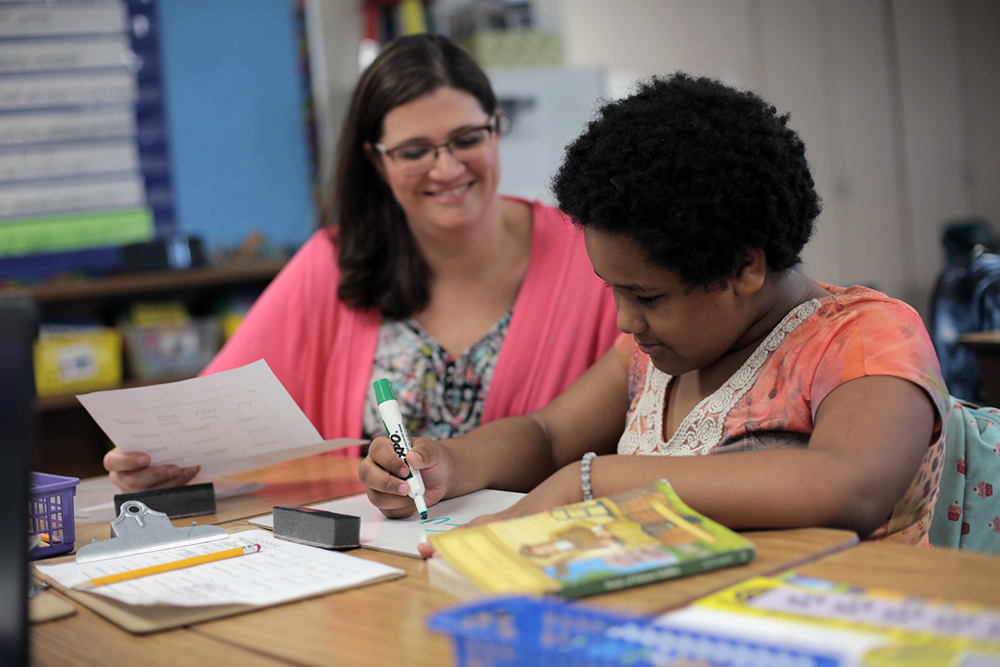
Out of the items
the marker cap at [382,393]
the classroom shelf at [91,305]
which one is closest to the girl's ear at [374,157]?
the marker cap at [382,393]

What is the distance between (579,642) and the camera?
1.81 ft

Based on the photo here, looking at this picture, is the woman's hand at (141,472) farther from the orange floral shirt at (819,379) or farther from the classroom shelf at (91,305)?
the classroom shelf at (91,305)

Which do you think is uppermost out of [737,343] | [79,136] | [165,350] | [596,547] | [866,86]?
[866,86]

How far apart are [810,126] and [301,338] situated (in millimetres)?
4952

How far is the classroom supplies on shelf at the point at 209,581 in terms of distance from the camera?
2.72 ft

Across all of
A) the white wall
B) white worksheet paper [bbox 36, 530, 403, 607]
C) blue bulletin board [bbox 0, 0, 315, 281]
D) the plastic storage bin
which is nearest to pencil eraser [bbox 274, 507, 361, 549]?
white worksheet paper [bbox 36, 530, 403, 607]

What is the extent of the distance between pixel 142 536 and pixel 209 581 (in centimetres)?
20

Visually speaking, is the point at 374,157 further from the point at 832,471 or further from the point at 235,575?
the point at 832,471

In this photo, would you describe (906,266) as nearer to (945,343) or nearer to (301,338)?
(945,343)

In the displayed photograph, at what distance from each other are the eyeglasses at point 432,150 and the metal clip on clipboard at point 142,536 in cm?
89

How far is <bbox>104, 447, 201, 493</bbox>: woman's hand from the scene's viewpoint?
139 cm

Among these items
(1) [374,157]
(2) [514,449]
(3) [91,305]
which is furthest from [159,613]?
(3) [91,305]

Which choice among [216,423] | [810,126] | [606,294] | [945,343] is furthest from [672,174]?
[810,126]

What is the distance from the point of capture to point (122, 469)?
140 centimetres
